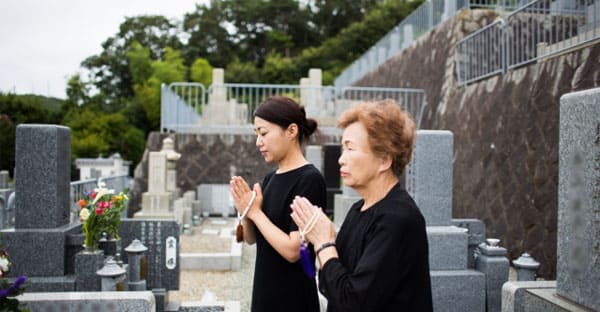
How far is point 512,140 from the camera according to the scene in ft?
23.4

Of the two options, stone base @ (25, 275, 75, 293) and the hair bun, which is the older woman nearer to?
the hair bun

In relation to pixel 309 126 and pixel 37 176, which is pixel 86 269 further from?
pixel 309 126

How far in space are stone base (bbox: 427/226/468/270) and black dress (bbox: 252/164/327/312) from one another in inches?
98.0

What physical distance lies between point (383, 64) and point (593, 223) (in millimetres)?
15643

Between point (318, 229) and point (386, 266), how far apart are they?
29 cm

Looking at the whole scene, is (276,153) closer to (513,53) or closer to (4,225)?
(4,225)

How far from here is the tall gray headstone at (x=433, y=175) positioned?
181 inches

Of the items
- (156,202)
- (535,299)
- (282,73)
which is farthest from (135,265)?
(282,73)

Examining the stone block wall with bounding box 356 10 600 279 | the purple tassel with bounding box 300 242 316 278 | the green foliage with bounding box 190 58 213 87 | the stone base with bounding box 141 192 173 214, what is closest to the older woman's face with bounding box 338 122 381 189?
the purple tassel with bounding box 300 242 316 278

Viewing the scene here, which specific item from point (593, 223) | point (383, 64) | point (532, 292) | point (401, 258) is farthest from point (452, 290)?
point (383, 64)

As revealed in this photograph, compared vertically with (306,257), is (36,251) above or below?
below

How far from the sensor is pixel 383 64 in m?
17.0

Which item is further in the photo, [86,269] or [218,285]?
[218,285]

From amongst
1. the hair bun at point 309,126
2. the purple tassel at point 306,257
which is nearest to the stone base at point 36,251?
the hair bun at point 309,126
